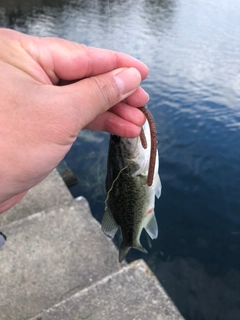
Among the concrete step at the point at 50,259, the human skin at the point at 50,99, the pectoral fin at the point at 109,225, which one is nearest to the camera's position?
the human skin at the point at 50,99

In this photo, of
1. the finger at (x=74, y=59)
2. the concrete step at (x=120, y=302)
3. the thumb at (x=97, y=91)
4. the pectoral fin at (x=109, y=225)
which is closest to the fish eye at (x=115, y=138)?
the thumb at (x=97, y=91)

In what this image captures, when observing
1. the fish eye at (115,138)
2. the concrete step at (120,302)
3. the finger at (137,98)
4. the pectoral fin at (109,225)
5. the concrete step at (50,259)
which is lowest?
the concrete step at (50,259)

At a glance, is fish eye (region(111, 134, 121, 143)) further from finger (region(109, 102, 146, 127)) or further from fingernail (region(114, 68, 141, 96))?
fingernail (region(114, 68, 141, 96))

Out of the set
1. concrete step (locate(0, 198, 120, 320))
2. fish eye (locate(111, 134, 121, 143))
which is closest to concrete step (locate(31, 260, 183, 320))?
concrete step (locate(0, 198, 120, 320))

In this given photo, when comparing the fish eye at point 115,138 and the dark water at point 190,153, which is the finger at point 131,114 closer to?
the fish eye at point 115,138

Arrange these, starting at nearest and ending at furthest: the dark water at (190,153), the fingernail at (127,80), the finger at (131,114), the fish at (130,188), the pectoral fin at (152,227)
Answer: the fingernail at (127,80) → the finger at (131,114) → the fish at (130,188) → the pectoral fin at (152,227) → the dark water at (190,153)

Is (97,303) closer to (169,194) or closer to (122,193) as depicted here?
(122,193)

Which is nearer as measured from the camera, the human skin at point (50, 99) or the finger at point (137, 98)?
the human skin at point (50, 99)
